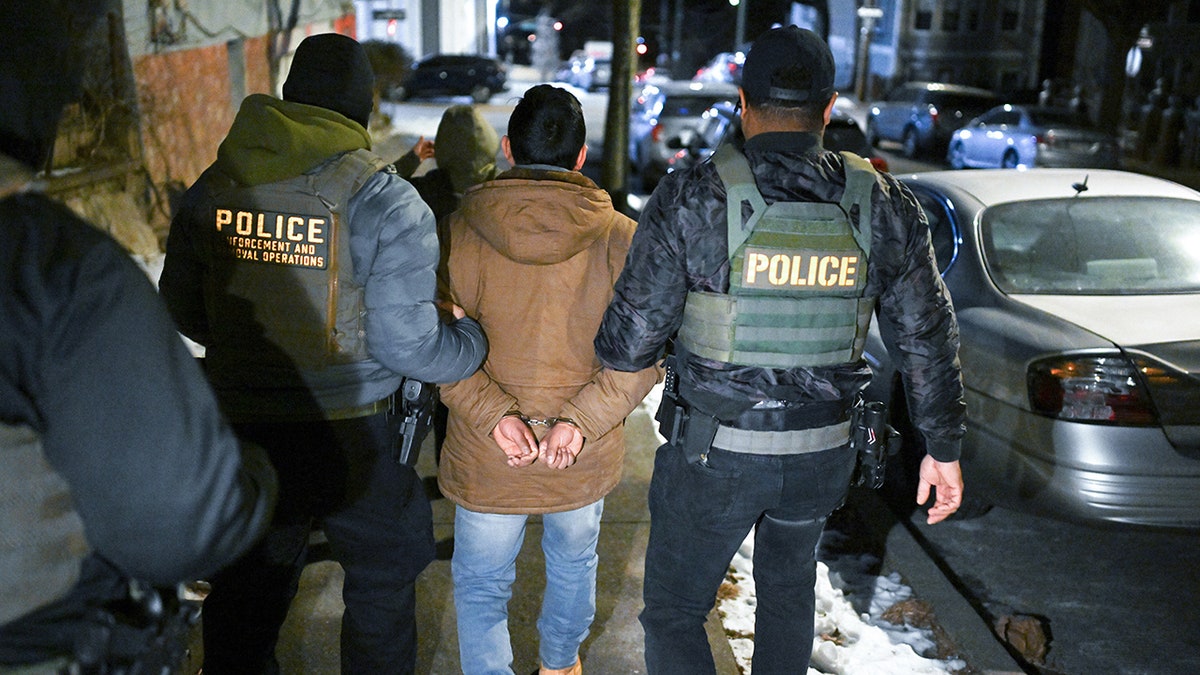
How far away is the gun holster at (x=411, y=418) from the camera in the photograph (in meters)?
2.72

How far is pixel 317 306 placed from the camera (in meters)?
2.56

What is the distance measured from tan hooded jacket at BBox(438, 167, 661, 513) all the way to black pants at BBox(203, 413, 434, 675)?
0.65 ft

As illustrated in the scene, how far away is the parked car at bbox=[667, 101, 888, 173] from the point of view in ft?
37.2

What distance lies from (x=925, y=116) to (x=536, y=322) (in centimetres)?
2137

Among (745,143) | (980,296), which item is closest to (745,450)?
(745,143)

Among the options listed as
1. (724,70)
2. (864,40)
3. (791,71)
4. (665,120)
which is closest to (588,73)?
(724,70)

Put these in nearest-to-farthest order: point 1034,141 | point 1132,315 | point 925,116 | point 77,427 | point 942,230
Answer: point 77,427, point 1132,315, point 942,230, point 1034,141, point 925,116

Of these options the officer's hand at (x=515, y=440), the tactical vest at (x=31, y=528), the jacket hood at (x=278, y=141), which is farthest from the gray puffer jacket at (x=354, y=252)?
the tactical vest at (x=31, y=528)

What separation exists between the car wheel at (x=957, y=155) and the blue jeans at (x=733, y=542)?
18260 mm

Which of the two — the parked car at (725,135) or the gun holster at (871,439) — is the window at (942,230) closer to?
the gun holster at (871,439)

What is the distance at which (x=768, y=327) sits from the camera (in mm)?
2545

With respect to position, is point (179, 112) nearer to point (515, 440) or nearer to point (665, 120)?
point (665, 120)

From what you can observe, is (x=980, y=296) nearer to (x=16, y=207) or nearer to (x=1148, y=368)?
(x=1148, y=368)

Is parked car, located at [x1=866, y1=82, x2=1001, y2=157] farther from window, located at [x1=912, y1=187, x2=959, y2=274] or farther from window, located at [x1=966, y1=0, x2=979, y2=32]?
window, located at [x1=966, y1=0, x2=979, y2=32]
